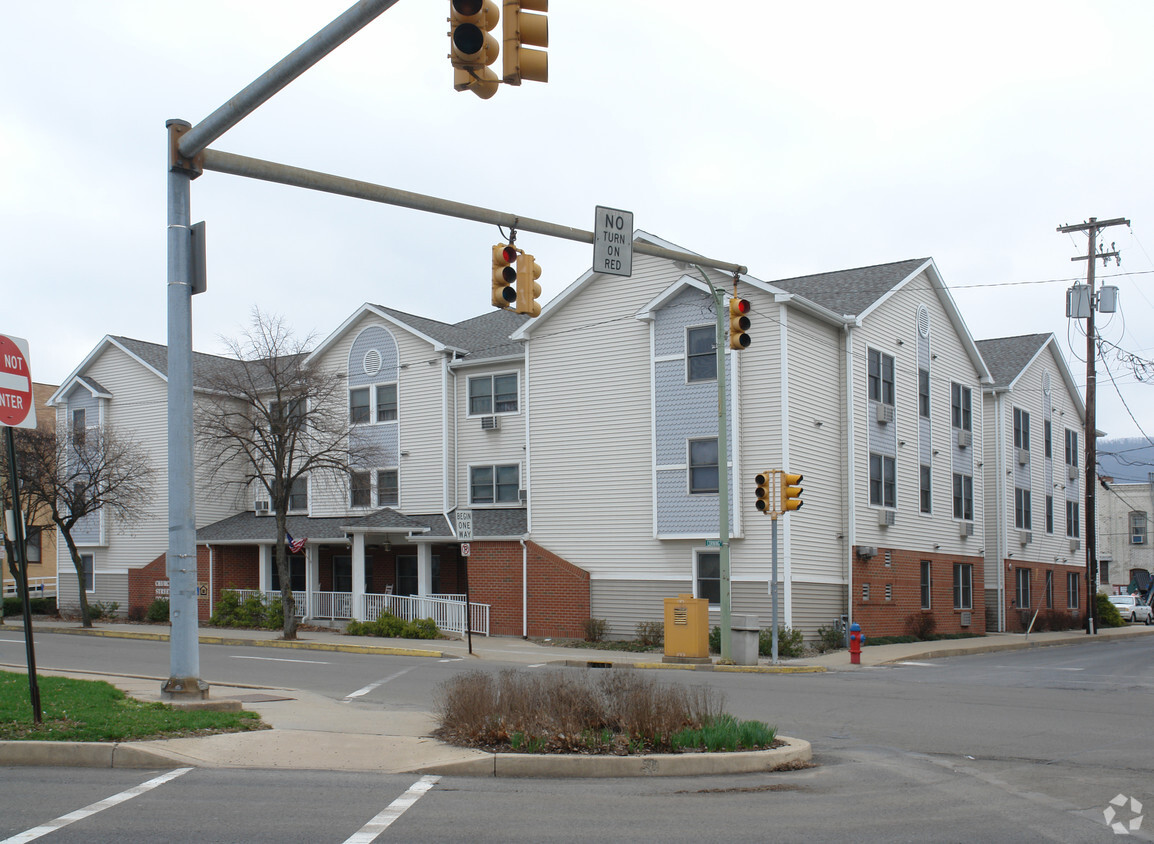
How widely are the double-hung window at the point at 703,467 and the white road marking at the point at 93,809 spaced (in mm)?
19480

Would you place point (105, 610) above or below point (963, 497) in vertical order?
below

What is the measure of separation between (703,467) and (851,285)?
8307 millimetres

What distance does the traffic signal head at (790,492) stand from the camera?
21266 millimetres

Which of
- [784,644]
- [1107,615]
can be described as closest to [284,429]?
[784,644]

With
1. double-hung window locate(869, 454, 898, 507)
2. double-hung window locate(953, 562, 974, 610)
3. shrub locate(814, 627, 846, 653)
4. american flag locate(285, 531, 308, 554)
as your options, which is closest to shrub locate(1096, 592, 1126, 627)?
double-hung window locate(953, 562, 974, 610)

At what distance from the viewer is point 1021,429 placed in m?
41.6

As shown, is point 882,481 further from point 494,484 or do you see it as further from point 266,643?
point 266,643

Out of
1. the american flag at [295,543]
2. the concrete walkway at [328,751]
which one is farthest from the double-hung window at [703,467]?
the concrete walkway at [328,751]

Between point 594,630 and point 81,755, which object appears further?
point 594,630

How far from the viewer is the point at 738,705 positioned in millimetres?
14578

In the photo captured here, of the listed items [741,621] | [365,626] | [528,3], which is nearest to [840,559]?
[741,621]

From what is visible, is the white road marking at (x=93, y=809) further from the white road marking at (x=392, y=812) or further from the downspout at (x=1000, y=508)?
the downspout at (x=1000, y=508)

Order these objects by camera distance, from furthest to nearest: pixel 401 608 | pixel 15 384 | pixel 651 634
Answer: pixel 401 608 → pixel 651 634 → pixel 15 384

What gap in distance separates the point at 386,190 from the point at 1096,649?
2689cm
